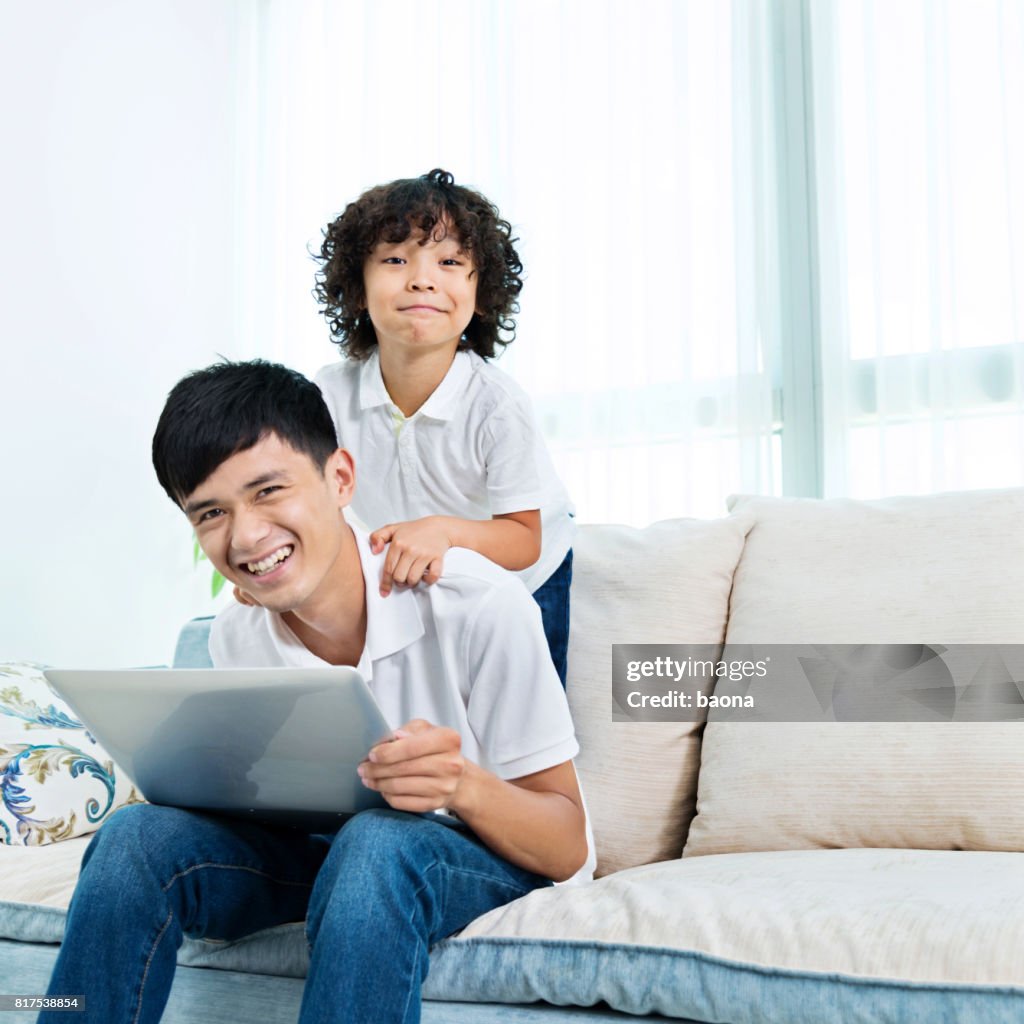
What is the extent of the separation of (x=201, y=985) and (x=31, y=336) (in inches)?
78.4

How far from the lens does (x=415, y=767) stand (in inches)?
39.4

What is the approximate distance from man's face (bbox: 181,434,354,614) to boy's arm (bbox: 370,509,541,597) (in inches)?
3.2

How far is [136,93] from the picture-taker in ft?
10.3

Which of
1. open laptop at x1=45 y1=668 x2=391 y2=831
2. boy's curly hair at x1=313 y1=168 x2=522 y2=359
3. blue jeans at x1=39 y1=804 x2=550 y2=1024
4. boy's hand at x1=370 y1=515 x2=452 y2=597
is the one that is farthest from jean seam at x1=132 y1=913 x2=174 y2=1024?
boy's curly hair at x1=313 y1=168 x2=522 y2=359

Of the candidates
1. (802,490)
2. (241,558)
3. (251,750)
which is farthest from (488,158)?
(251,750)

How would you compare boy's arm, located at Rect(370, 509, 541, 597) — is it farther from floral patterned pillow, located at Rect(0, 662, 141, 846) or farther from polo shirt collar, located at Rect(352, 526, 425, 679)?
floral patterned pillow, located at Rect(0, 662, 141, 846)

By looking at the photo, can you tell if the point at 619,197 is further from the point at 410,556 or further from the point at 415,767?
the point at 415,767

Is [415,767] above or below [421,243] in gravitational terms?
below

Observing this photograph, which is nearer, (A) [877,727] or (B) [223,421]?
(B) [223,421]

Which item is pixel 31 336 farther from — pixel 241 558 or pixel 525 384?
pixel 241 558

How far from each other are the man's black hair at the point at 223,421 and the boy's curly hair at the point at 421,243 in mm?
462

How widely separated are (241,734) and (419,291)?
2.51ft

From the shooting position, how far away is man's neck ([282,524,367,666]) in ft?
4.14

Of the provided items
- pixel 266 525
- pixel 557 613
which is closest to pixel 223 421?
pixel 266 525
